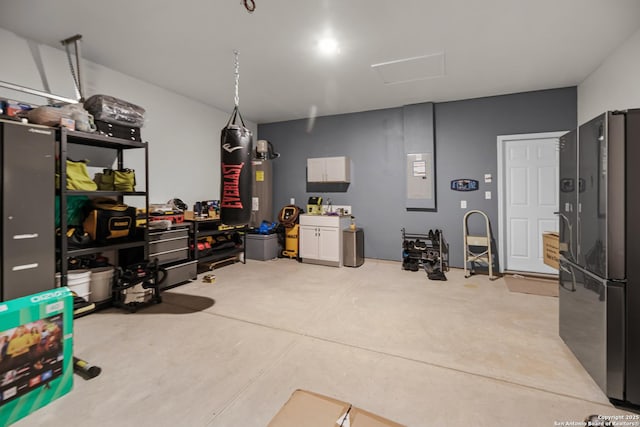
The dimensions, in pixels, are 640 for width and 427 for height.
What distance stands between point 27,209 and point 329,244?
153 inches

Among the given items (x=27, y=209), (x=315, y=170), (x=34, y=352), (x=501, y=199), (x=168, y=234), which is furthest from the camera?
(x=315, y=170)

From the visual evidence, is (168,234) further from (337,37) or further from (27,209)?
(337,37)

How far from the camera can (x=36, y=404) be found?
1.64 meters

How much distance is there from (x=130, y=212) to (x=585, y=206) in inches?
172

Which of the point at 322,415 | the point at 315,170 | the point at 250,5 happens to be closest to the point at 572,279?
the point at 322,415

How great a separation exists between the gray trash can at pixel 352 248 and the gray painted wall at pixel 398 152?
451mm

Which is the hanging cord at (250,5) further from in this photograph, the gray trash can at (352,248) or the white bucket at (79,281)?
the gray trash can at (352,248)

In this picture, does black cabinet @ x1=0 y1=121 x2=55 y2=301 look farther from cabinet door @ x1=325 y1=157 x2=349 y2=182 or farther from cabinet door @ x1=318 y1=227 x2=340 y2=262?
cabinet door @ x1=325 y1=157 x2=349 y2=182

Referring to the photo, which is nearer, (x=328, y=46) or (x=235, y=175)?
(x=235, y=175)

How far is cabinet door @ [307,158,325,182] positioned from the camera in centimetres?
564

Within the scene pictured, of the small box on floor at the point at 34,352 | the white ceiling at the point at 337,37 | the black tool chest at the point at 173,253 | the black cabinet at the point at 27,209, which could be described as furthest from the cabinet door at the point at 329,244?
the small box on floor at the point at 34,352

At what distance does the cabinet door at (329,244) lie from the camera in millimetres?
5086

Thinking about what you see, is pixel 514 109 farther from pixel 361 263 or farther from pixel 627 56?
pixel 361 263

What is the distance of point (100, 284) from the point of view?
310 cm
